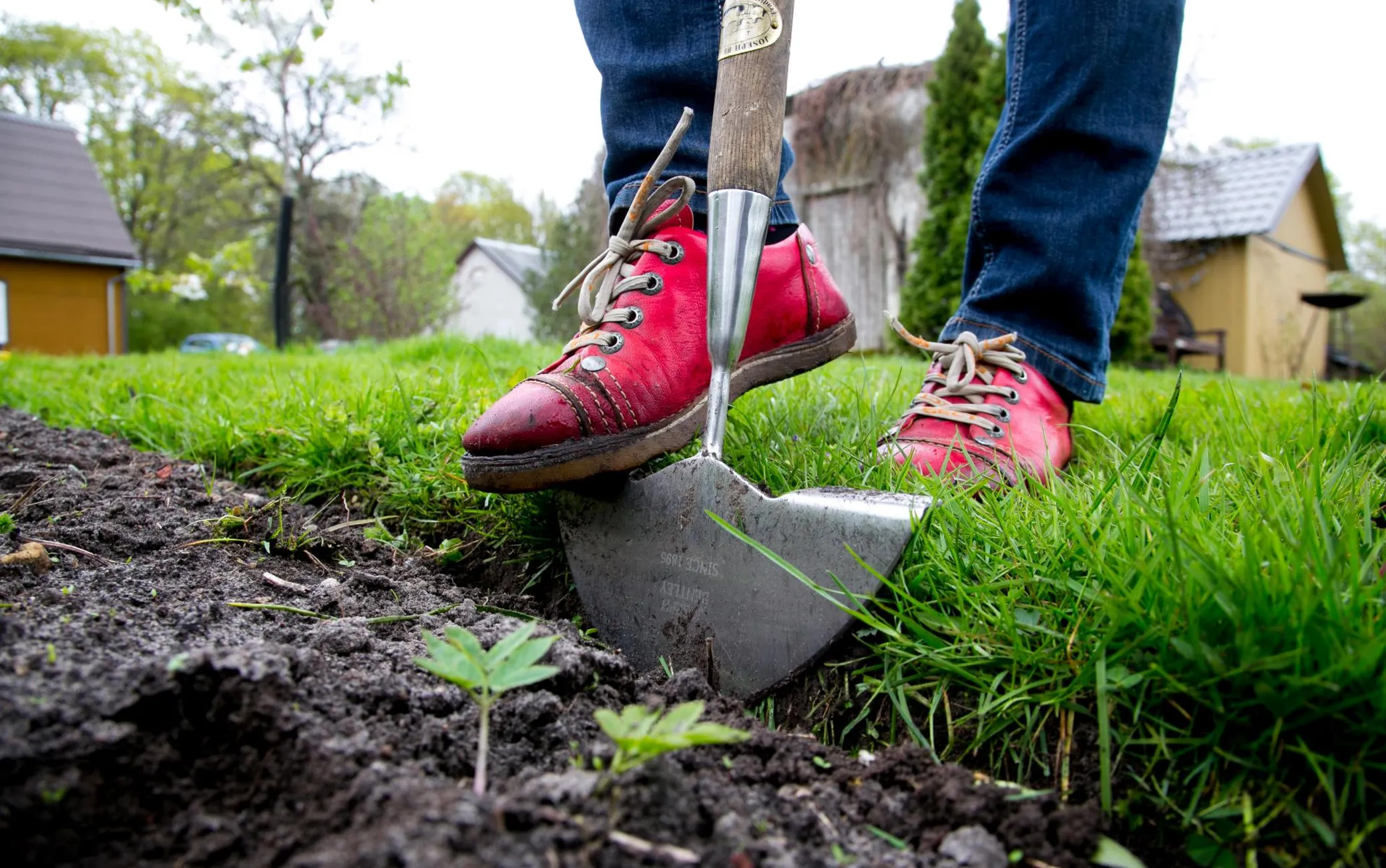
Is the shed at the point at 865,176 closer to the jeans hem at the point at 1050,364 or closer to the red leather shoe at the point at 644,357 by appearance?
the jeans hem at the point at 1050,364

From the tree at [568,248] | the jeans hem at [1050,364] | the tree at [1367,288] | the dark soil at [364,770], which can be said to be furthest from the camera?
the tree at [1367,288]

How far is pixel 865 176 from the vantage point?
1077 cm

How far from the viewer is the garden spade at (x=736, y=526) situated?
3.65 ft

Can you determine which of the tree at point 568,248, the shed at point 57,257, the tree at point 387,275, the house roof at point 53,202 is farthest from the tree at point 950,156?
the house roof at point 53,202

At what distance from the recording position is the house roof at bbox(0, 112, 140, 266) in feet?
60.4

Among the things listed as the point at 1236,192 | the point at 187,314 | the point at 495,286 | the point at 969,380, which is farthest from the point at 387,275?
the point at 187,314

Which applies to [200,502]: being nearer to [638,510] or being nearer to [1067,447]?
[638,510]

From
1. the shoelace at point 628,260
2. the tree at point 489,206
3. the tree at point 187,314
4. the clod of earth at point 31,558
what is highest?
the tree at point 489,206

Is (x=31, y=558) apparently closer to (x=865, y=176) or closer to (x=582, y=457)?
(x=582, y=457)

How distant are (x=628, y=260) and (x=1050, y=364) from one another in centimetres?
94

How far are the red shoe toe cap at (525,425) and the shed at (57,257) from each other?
20.6m

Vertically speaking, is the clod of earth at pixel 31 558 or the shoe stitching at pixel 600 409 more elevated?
the shoe stitching at pixel 600 409

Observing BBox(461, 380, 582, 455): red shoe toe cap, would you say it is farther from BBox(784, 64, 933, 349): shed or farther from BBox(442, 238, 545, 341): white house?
BBox(442, 238, 545, 341): white house

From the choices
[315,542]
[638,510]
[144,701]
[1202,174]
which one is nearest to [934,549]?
[638,510]
